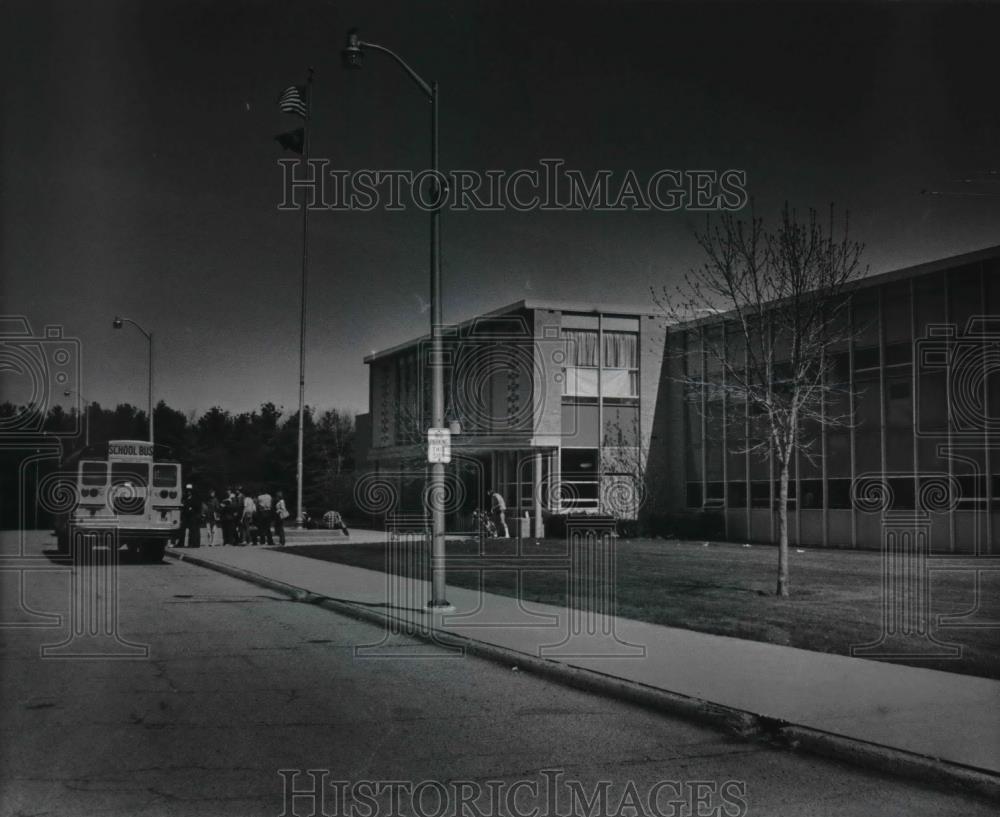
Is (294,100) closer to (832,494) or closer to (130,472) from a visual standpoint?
(130,472)

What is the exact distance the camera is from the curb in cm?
609

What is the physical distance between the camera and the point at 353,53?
12102 millimetres

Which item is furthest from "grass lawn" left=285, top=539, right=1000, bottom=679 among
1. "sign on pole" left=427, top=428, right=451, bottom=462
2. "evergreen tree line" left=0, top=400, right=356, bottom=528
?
"evergreen tree line" left=0, top=400, right=356, bottom=528

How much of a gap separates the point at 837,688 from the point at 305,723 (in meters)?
4.29

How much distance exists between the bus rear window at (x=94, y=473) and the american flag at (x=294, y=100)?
13.0m

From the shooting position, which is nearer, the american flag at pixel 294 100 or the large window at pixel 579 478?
the american flag at pixel 294 100

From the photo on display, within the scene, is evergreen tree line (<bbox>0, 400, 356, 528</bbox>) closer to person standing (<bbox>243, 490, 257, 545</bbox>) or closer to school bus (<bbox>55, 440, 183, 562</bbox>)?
person standing (<bbox>243, 490, 257, 545</bbox>)

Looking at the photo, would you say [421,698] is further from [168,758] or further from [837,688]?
[837,688]

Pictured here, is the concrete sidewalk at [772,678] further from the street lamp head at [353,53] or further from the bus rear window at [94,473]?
the bus rear window at [94,473]

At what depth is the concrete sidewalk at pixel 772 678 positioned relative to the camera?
22.5 feet

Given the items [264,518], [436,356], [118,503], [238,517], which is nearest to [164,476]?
[118,503]

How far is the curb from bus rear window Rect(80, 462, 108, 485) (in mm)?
15166

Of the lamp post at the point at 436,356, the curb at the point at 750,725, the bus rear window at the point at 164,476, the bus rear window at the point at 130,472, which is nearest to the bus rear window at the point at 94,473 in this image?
the bus rear window at the point at 130,472

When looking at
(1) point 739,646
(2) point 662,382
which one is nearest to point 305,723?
(1) point 739,646
